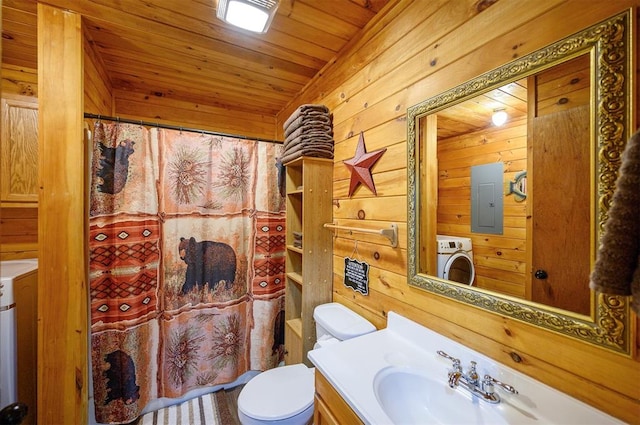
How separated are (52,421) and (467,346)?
6.62ft

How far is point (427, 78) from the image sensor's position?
1.12 metres

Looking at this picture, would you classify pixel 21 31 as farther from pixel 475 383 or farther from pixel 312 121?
pixel 475 383

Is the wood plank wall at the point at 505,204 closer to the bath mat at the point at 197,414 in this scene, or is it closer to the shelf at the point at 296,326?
the shelf at the point at 296,326

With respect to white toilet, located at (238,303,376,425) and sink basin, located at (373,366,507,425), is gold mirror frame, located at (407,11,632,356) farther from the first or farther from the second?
white toilet, located at (238,303,376,425)

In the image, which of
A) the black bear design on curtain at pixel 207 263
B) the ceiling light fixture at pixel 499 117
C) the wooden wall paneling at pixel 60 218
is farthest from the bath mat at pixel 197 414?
the ceiling light fixture at pixel 499 117

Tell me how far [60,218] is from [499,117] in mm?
2036

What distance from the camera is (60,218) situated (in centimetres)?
133

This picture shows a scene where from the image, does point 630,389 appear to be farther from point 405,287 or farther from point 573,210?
point 405,287

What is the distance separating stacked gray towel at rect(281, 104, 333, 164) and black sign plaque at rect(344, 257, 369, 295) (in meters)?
0.73

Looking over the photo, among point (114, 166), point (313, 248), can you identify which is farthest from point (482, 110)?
point (114, 166)

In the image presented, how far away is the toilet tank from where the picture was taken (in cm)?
132

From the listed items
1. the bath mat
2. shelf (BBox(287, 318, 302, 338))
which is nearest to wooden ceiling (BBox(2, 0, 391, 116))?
shelf (BBox(287, 318, 302, 338))

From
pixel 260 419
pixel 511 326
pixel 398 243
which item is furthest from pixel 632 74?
pixel 260 419

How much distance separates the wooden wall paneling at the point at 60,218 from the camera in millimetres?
1305
